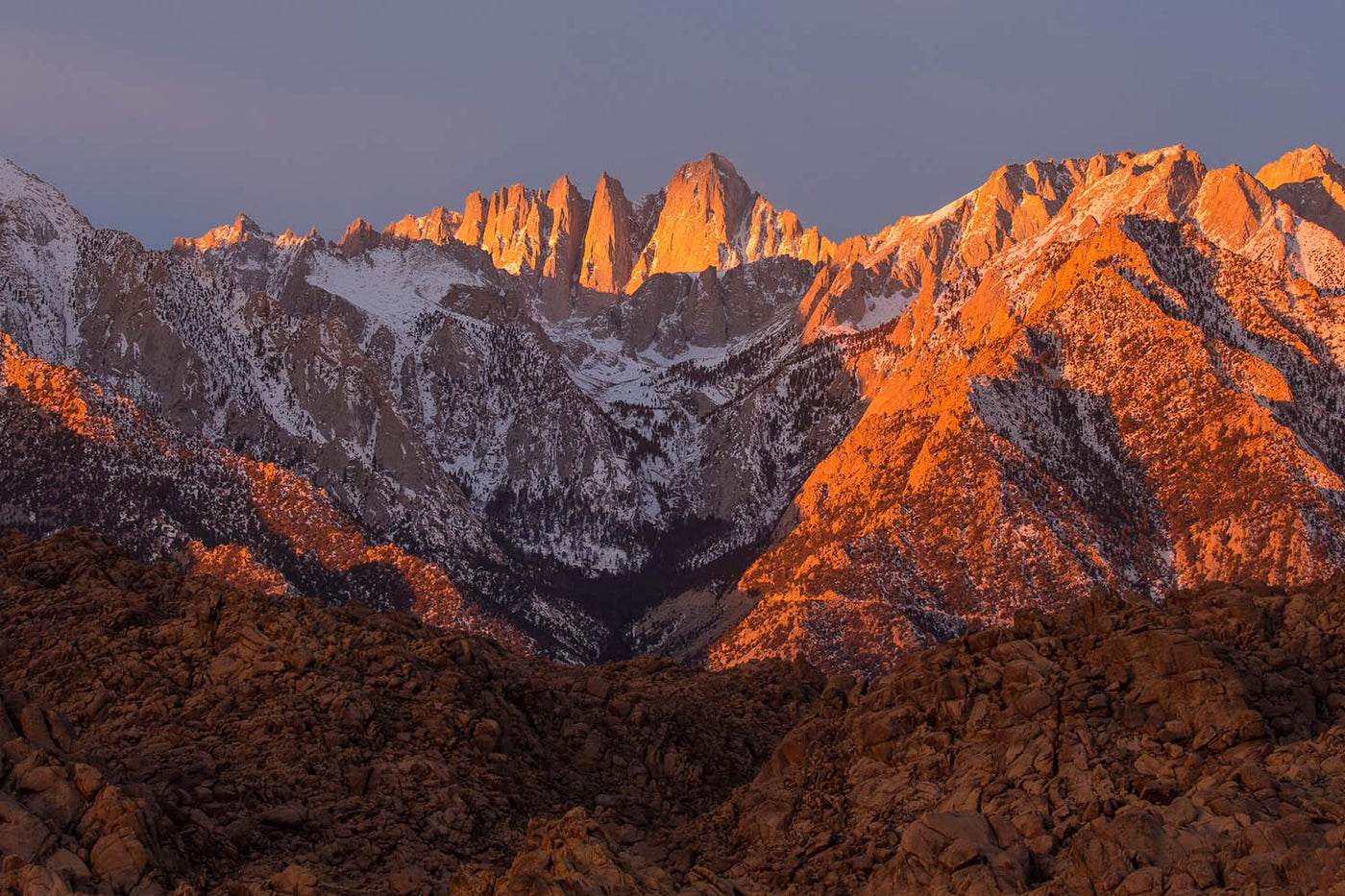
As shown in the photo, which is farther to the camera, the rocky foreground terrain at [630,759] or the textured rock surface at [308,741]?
the textured rock surface at [308,741]

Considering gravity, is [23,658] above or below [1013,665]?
below

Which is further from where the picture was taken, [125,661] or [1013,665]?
[125,661]

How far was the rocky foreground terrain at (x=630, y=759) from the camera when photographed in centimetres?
3503

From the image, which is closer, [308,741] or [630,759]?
[308,741]

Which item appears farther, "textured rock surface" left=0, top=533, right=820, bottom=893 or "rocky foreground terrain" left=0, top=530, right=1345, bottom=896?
"textured rock surface" left=0, top=533, right=820, bottom=893

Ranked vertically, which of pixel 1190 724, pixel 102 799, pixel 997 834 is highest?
pixel 1190 724

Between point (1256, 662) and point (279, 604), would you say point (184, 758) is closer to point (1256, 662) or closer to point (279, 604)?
point (279, 604)

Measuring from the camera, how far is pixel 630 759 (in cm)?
5409

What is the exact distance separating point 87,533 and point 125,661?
14.4 metres

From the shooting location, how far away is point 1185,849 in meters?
33.2

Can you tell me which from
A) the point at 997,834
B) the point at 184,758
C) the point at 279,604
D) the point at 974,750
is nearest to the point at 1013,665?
the point at 974,750

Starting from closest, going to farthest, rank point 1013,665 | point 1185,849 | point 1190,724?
1. point 1185,849
2. point 1190,724
3. point 1013,665

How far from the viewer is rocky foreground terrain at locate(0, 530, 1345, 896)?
35.0 meters

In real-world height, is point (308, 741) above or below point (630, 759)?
below
